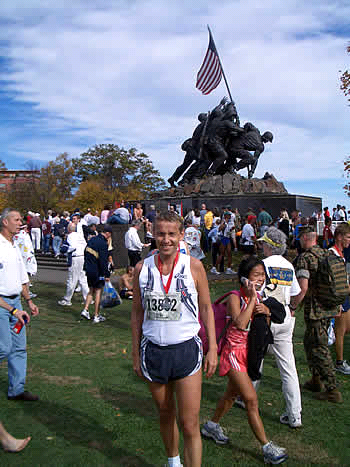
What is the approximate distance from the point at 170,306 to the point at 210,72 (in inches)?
893

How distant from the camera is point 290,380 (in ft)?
12.4

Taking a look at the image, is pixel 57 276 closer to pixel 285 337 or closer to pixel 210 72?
pixel 285 337

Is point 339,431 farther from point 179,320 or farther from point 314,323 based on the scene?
point 179,320

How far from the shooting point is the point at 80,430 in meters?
3.85

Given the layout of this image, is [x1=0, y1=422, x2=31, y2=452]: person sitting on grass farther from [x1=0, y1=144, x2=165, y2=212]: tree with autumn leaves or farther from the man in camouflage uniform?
[x1=0, y1=144, x2=165, y2=212]: tree with autumn leaves

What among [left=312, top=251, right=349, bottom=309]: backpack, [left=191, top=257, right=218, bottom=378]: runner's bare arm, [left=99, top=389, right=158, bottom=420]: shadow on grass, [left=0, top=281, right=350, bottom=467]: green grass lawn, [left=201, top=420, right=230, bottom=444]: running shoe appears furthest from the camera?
[left=312, top=251, right=349, bottom=309]: backpack

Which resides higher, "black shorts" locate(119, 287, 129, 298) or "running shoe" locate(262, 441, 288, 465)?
"black shorts" locate(119, 287, 129, 298)

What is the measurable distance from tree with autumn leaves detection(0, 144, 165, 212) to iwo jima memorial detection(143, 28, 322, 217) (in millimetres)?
30774

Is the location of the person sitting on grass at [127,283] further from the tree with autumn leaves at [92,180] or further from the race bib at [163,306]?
the tree with autumn leaves at [92,180]

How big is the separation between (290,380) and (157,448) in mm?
1278

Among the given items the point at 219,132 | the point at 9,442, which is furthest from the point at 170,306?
the point at 219,132

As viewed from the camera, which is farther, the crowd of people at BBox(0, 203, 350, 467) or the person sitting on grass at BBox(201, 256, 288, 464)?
the person sitting on grass at BBox(201, 256, 288, 464)

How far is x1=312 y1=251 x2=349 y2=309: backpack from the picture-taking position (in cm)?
459

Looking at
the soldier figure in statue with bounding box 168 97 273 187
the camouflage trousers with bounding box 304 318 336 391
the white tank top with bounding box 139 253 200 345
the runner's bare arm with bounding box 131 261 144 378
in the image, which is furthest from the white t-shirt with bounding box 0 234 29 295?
the soldier figure in statue with bounding box 168 97 273 187
